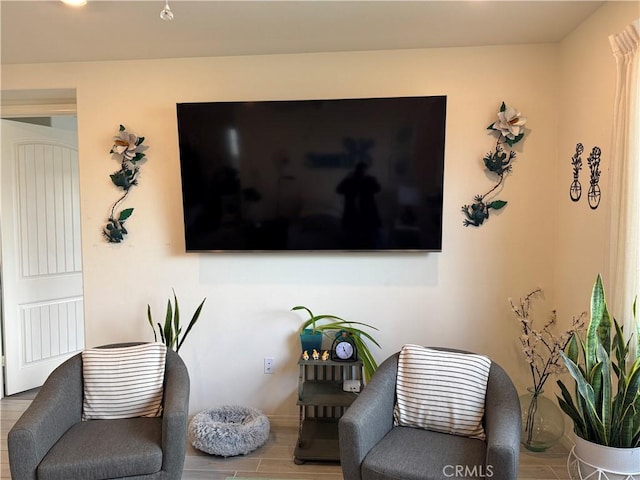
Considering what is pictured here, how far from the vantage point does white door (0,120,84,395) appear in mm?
3430

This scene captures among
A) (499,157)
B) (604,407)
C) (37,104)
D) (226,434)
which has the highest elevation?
(37,104)

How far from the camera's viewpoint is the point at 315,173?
273 centimetres

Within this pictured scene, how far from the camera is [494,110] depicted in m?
2.77

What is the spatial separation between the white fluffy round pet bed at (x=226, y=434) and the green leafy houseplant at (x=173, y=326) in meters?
0.49

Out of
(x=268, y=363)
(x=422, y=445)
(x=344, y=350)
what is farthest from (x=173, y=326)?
(x=422, y=445)

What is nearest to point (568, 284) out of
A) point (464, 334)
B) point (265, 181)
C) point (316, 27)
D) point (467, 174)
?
point (464, 334)

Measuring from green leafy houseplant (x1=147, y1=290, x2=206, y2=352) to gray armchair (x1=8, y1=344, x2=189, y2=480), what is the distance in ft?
1.90

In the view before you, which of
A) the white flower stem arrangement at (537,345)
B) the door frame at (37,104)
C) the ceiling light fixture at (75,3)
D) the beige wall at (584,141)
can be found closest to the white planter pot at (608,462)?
the white flower stem arrangement at (537,345)

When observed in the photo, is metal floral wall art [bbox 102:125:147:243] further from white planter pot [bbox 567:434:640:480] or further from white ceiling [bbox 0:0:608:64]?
white planter pot [bbox 567:434:640:480]

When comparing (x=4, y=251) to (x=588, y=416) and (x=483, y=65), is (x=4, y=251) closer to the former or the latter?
(x=483, y=65)

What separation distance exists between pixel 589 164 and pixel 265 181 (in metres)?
1.89

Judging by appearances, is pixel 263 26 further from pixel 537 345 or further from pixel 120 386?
pixel 537 345

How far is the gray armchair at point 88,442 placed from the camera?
179 centimetres

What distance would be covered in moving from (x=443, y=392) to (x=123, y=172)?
243cm
